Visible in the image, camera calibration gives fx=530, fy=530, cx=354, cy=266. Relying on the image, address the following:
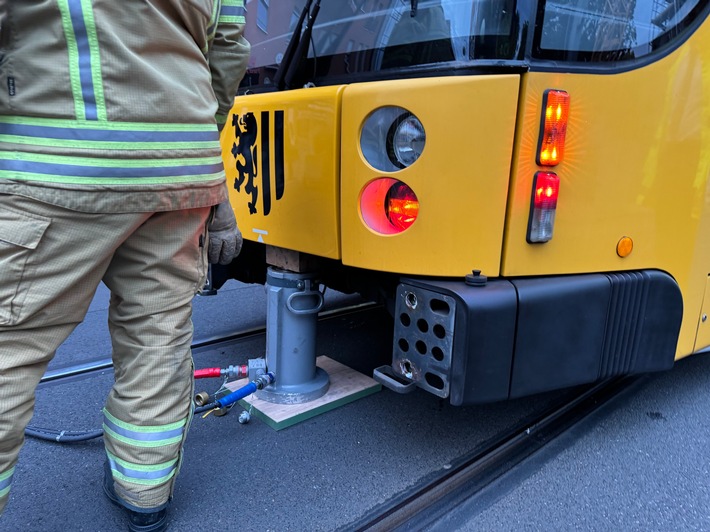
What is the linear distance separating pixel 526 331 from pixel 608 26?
1.06m

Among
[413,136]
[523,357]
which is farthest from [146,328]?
[523,357]

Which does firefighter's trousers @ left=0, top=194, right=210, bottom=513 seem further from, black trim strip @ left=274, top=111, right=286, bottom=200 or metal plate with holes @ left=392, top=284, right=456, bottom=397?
metal plate with holes @ left=392, top=284, right=456, bottom=397

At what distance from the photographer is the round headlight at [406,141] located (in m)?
1.70

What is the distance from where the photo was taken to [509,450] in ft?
7.30

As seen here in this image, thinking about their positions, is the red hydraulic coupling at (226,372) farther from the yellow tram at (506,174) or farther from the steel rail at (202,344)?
the steel rail at (202,344)

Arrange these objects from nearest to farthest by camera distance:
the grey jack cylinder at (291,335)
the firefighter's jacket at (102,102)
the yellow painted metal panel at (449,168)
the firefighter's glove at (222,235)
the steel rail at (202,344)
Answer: the firefighter's jacket at (102,102) → the yellow painted metal panel at (449,168) → the firefighter's glove at (222,235) → the grey jack cylinder at (291,335) → the steel rail at (202,344)

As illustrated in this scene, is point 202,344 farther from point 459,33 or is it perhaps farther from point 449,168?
point 459,33

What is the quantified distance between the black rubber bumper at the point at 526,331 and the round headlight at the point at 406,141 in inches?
16.1

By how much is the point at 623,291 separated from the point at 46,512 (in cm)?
217

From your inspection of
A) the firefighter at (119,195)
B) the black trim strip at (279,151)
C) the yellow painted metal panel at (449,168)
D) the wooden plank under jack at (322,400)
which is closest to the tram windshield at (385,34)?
the yellow painted metal panel at (449,168)

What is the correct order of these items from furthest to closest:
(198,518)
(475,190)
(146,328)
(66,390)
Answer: (66,390) → (198,518) → (475,190) → (146,328)

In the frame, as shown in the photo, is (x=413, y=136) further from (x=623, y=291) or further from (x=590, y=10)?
(x=623, y=291)

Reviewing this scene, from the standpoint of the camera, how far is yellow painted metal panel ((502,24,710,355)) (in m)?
1.70

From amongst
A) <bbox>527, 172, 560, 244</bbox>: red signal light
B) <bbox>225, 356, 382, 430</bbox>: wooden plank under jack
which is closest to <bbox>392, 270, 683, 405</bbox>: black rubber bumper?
<bbox>527, 172, 560, 244</bbox>: red signal light
